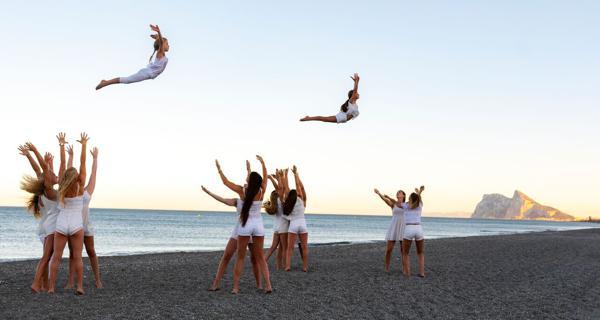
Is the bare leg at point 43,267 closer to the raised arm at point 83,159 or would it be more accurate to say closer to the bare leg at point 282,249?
the raised arm at point 83,159

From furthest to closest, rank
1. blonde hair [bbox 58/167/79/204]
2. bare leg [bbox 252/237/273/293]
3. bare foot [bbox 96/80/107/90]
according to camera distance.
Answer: bare leg [bbox 252/237/273/293] < blonde hair [bbox 58/167/79/204] < bare foot [bbox 96/80/107/90]

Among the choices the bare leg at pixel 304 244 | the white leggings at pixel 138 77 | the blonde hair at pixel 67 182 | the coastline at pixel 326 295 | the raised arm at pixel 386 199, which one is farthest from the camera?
the bare leg at pixel 304 244

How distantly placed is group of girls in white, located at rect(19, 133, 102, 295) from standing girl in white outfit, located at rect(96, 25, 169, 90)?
1.42 meters

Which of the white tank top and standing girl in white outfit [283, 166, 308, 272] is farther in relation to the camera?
standing girl in white outfit [283, 166, 308, 272]

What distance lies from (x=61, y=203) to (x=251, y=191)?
3008mm

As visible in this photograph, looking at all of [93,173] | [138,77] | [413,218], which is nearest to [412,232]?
[413,218]

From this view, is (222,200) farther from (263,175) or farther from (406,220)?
(406,220)

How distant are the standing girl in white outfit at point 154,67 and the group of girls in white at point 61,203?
4.66ft

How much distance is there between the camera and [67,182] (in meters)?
9.49

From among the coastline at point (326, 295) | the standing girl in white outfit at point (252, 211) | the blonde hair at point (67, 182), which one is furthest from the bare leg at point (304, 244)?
the blonde hair at point (67, 182)

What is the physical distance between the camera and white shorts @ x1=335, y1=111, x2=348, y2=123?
10977 millimetres

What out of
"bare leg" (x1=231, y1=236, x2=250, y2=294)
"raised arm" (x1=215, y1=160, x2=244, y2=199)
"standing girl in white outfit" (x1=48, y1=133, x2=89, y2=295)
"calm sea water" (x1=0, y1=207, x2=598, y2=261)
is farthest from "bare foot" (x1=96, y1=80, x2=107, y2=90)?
"calm sea water" (x1=0, y1=207, x2=598, y2=261)

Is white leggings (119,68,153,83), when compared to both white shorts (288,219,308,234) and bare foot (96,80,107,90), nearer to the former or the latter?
bare foot (96,80,107,90)

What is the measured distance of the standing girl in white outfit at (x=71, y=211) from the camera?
954cm
